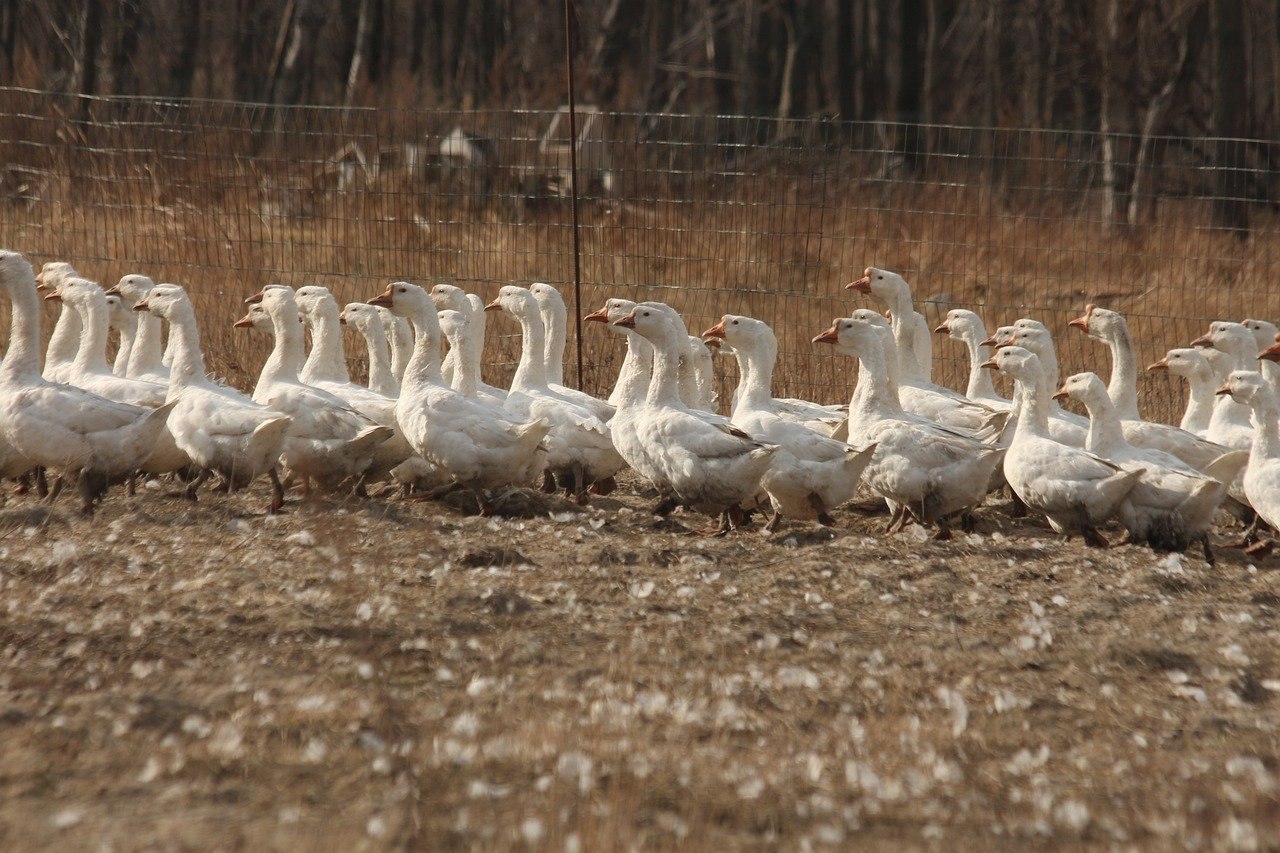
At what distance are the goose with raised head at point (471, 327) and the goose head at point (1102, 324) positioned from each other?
3868 millimetres

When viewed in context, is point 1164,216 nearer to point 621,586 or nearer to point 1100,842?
point 621,586

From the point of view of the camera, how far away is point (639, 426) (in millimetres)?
8367

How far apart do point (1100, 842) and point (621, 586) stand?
2.94 metres

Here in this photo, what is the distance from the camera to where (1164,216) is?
12.9m

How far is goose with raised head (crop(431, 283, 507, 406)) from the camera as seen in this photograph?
938 cm

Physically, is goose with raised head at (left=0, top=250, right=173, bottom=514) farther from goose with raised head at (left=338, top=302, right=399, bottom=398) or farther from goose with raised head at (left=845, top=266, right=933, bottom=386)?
goose with raised head at (left=845, top=266, right=933, bottom=386)

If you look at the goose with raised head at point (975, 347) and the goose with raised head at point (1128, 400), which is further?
the goose with raised head at point (975, 347)

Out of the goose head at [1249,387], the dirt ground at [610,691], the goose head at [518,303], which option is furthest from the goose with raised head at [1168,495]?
the goose head at [518,303]

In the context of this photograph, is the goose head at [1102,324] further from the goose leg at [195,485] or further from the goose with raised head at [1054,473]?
the goose leg at [195,485]

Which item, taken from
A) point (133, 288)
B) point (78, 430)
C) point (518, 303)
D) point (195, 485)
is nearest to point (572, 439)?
point (518, 303)

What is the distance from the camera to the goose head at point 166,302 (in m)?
8.89

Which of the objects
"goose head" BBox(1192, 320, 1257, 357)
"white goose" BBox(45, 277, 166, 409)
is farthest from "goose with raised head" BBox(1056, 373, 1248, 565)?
"white goose" BBox(45, 277, 166, 409)

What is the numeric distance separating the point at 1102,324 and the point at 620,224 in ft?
13.8

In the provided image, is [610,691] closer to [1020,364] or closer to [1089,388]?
[1020,364]
